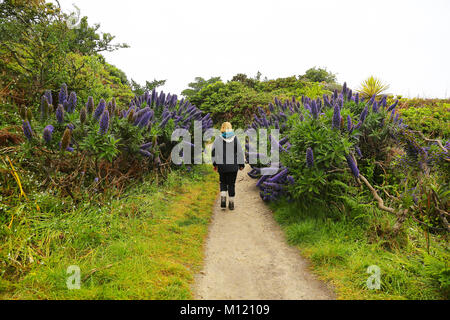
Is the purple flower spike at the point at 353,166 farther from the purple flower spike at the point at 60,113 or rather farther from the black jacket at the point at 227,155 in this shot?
the purple flower spike at the point at 60,113

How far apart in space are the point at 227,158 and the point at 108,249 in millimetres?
3198

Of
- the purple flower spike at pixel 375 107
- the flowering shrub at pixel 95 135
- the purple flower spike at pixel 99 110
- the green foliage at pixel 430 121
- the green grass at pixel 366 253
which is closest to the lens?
the green grass at pixel 366 253

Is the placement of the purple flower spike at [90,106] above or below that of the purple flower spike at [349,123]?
above

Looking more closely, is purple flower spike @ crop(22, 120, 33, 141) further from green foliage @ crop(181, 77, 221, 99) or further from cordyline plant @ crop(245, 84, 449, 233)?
green foliage @ crop(181, 77, 221, 99)

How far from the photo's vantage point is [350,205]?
4.59 metres

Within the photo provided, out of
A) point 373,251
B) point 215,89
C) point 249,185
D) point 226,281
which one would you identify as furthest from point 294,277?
point 215,89

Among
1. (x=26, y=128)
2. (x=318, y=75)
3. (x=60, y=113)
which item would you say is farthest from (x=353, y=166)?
(x=318, y=75)

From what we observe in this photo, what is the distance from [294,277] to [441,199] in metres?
2.89

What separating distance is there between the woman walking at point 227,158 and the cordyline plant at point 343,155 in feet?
2.46

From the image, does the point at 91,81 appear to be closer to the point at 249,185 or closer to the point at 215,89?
the point at 249,185

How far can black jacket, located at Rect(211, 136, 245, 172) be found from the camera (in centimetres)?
599

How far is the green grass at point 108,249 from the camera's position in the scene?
2.82m

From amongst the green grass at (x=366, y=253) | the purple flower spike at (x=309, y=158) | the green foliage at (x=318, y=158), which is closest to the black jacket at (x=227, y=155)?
the green foliage at (x=318, y=158)

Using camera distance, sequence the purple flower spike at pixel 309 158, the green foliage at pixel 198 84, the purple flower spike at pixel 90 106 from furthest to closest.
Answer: the green foliage at pixel 198 84, the purple flower spike at pixel 90 106, the purple flower spike at pixel 309 158
